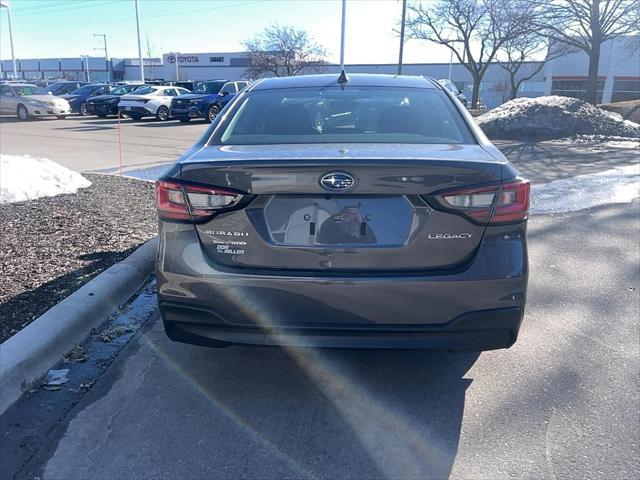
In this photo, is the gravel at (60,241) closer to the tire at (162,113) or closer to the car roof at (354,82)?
the car roof at (354,82)

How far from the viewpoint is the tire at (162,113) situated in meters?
25.2

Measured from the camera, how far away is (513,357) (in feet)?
12.1

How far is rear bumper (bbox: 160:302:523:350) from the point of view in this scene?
279 centimetres

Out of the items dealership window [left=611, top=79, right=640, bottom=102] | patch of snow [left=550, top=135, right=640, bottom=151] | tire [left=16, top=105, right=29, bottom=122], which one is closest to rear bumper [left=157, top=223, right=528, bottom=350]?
patch of snow [left=550, top=135, right=640, bottom=151]

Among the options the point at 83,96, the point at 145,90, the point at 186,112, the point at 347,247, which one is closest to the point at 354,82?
the point at 347,247

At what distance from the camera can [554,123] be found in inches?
662

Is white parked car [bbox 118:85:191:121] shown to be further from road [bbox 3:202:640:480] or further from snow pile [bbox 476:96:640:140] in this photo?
road [bbox 3:202:640:480]

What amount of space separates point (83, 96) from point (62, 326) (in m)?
29.1

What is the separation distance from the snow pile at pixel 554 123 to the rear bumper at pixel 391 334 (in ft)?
49.6

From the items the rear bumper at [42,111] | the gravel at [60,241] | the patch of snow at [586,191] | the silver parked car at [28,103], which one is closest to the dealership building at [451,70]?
the silver parked car at [28,103]

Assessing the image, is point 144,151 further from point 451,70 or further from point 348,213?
point 451,70

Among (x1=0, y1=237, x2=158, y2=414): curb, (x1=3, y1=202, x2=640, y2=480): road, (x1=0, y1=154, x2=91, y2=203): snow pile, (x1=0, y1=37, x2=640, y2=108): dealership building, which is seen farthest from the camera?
(x1=0, y1=37, x2=640, y2=108): dealership building

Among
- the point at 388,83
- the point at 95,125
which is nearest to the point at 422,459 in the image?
the point at 388,83

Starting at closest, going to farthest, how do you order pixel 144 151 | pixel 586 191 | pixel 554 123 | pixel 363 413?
pixel 363 413
pixel 586 191
pixel 144 151
pixel 554 123
